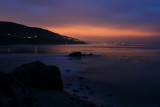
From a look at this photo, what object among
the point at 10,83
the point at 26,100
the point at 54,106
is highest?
the point at 10,83

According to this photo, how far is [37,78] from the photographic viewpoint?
755 centimetres

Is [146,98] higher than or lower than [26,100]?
lower

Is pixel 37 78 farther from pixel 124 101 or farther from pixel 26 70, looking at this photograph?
pixel 124 101

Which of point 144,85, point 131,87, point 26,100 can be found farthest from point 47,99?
point 144,85

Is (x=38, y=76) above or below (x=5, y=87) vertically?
below

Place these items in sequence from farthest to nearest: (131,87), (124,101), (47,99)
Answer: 1. (131,87)
2. (124,101)
3. (47,99)

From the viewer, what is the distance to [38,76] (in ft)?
25.1

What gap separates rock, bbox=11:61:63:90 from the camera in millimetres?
7224

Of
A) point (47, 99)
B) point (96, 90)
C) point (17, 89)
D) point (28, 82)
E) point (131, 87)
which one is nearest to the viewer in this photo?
point (17, 89)

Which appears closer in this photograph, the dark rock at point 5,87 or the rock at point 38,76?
the dark rock at point 5,87

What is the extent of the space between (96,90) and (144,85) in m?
3.62

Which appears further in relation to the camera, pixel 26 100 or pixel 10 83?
pixel 10 83

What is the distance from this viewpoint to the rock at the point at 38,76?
722cm

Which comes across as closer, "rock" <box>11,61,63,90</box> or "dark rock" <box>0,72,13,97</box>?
"dark rock" <box>0,72,13,97</box>
